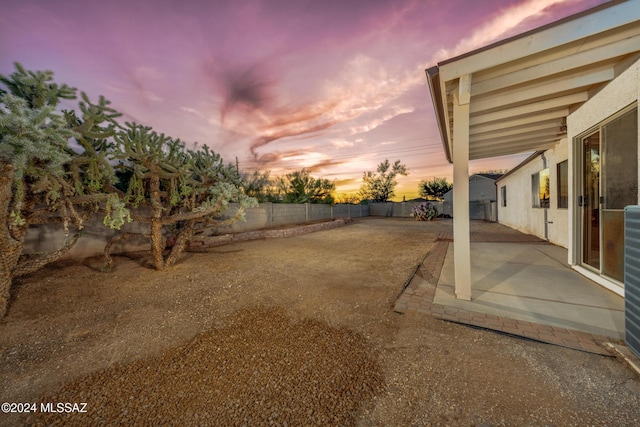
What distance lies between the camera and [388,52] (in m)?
6.44

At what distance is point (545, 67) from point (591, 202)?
2.37m

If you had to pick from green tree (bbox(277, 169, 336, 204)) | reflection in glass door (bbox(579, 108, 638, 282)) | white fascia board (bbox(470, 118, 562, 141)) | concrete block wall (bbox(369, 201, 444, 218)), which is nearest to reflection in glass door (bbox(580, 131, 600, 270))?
reflection in glass door (bbox(579, 108, 638, 282))

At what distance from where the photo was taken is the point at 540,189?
681cm

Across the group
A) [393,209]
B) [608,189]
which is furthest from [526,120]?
[393,209]

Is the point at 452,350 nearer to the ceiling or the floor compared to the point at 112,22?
nearer to the floor

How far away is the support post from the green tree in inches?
410

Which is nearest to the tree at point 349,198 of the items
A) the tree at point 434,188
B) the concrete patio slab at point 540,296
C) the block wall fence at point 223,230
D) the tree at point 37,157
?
the tree at point 434,188

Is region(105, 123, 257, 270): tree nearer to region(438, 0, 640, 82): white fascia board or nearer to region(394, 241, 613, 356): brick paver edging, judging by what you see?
region(394, 241, 613, 356): brick paver edging

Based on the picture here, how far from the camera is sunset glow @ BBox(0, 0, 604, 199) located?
411 centimetres

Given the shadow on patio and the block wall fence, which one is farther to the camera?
the block wall fence

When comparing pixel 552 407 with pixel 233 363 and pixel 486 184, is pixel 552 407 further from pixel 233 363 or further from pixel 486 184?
pixel 486 184

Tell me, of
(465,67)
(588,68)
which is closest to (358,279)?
(465,67)

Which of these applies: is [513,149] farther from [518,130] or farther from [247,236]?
[247,236]

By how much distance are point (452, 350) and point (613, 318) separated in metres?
1.87
